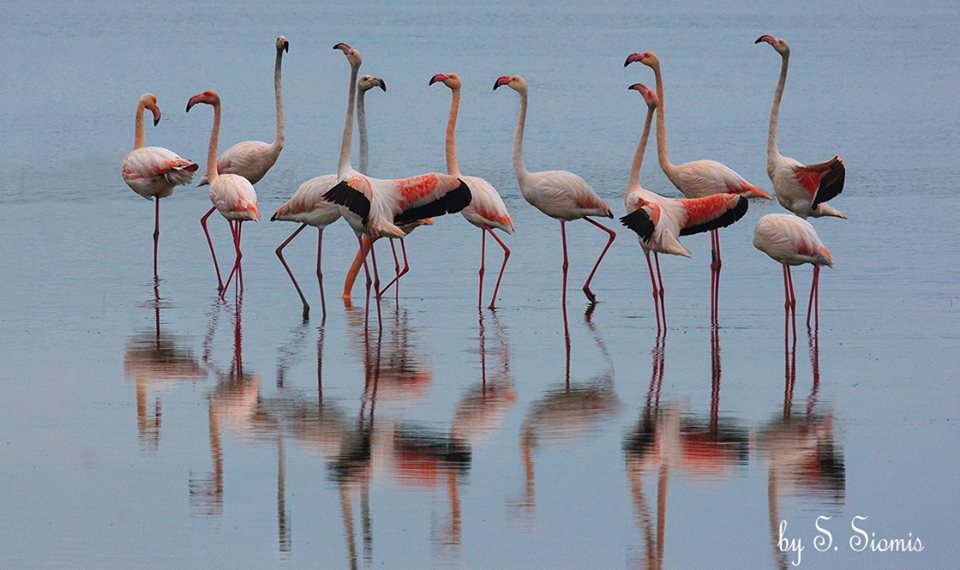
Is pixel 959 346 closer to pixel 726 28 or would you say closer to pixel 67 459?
pixel 67 459

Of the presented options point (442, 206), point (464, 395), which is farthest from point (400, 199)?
point (464, 395)

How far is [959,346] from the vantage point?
947cm

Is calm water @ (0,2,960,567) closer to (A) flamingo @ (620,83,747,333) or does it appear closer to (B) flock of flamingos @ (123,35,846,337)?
(B) flock of flamingos @ (123,35,846,337)

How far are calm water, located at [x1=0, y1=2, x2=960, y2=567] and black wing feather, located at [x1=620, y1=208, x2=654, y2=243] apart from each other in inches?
25.4

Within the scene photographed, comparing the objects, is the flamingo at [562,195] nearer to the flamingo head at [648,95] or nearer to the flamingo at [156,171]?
the flamingo head at [648,95]

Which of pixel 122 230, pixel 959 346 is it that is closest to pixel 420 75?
pixel 122 230

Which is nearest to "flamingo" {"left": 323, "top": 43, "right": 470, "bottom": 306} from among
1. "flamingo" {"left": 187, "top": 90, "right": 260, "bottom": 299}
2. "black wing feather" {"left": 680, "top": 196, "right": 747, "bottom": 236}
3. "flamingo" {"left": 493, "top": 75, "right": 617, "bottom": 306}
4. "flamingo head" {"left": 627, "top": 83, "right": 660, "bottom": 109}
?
"flamingo" {"left": 187, "top": 90, "right": 260, "bottom": 299}

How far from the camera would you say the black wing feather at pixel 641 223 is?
33.7 feet

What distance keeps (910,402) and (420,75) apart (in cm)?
2792

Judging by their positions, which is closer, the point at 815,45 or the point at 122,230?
the point at 122,230

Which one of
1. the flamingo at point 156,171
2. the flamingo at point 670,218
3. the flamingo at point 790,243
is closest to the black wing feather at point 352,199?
the flamingo at point 670,218

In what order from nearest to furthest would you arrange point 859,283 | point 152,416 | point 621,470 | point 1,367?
point 621,470 → point 152,416 → point 1,367 → point 859,283

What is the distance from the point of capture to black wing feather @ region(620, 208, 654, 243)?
10.3 metres

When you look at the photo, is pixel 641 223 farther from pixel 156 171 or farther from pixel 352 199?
pixel 156 171
